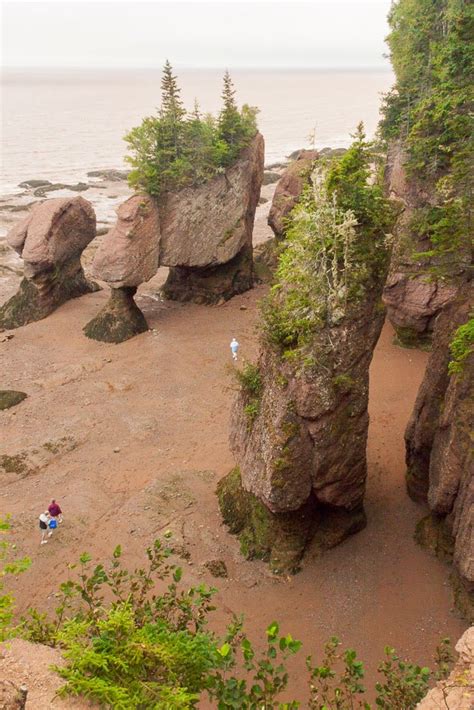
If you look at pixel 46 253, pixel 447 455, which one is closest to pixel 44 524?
pixel 447 455

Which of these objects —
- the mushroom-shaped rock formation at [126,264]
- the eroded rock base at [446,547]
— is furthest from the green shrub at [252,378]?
the mushroom-shaped rock formation at [126,264]

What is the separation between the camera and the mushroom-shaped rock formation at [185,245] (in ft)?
97.8

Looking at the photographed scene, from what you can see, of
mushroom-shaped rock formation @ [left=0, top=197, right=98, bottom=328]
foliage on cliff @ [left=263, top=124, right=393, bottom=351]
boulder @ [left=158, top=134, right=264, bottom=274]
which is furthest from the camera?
mushroom-shaped rock formation @ [left=0, top=197, right=98, bottom=328]

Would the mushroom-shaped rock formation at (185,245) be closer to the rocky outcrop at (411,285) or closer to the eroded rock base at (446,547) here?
the rocky outcrop at (411,285)

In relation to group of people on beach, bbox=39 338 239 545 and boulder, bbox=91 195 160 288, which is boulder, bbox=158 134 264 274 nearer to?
boulder, bbox=91 195 160 288

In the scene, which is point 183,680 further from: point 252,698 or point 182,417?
point 182,417

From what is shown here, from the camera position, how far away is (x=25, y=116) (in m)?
138

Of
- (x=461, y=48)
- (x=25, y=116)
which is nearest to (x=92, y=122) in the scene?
(x=25, y=116)

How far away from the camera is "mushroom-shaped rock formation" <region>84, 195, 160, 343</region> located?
97.1ft

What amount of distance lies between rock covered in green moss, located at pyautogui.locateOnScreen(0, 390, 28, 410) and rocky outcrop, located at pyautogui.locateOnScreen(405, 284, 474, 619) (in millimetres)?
16729

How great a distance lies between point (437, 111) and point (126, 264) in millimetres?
16382

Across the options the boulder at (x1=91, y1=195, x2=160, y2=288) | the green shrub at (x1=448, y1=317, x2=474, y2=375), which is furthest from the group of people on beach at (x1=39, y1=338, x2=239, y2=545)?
the boulder at (x1=91, y1=195, x2=160, y2=288)

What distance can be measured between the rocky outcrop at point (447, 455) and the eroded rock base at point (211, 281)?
1859 cm

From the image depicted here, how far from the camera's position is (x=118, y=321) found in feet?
100
